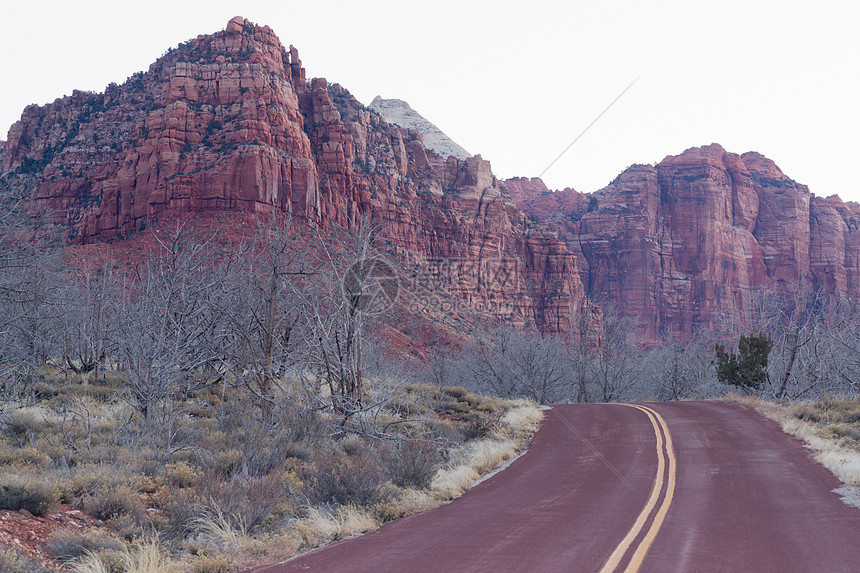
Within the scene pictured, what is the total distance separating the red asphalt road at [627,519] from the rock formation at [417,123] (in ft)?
500

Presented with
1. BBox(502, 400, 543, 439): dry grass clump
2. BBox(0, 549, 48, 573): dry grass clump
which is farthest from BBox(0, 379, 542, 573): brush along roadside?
BBox(0, 549, 48, 573): dry grass clump

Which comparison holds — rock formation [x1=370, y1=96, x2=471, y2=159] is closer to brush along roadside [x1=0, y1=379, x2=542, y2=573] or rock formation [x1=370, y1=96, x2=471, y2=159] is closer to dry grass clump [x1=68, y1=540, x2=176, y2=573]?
brush along roadside [x1=0, y1=379, x2=542, y2=573]

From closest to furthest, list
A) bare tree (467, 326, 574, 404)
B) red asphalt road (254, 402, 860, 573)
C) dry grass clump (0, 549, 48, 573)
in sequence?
dry grass clump (0, 549, 48, 573), red asphalt road (254, 402, 860, 573), bare tree (467, 326, 574, 404)

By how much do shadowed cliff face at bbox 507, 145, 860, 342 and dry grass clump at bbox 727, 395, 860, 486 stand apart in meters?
111

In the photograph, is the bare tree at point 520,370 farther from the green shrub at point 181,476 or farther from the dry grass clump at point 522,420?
the green shrub at point 181,476

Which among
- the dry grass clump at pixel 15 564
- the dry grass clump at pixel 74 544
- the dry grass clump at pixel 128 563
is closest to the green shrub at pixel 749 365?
the dry grass clump at pixel 128 563

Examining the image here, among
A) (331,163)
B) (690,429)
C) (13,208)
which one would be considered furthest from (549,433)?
(331,163)

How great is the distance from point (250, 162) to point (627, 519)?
6866cm

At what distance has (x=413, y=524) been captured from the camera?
9133mm

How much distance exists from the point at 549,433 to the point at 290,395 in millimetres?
8067

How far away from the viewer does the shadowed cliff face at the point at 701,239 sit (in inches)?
5148

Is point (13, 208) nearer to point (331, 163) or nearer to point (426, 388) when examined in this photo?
point (426, 388)

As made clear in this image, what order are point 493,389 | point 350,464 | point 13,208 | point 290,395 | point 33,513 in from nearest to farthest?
1. point 33,513
2. point 350,464
3. point 13,208
4. point 290,395
5. point 493,389

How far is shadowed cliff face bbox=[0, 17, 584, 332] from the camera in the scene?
71.4 metres
